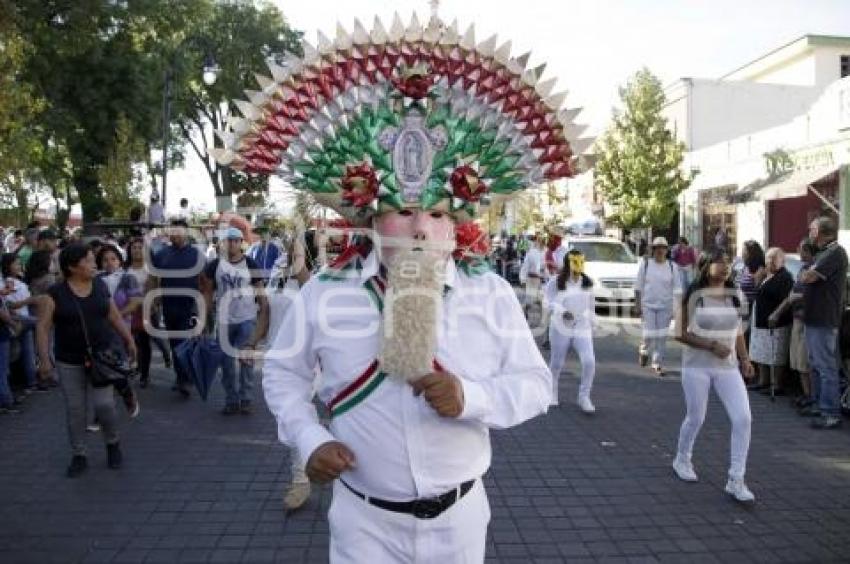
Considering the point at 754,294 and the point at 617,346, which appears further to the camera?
the point at 617,346

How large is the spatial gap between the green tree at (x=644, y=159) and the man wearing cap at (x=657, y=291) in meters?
18.8

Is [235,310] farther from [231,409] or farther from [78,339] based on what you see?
[78,339]

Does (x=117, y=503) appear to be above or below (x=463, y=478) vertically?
below

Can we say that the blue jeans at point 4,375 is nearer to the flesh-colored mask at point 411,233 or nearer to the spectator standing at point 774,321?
the flesh-colored mask at point 411,233

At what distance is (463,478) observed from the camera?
8.59ft

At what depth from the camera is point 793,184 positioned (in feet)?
67.1

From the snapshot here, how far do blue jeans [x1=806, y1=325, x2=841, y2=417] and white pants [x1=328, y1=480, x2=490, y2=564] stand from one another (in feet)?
21.5

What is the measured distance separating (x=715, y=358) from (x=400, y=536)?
408 cm

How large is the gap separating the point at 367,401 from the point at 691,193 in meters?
31.5

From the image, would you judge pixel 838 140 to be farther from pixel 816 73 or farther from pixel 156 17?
pixel 156 17

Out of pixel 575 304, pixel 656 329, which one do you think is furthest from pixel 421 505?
pixel 656 329

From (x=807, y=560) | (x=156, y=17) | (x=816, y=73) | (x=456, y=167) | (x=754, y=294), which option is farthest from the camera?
(x=816, y=73)

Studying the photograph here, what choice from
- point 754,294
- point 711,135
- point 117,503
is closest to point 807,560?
point 117,503

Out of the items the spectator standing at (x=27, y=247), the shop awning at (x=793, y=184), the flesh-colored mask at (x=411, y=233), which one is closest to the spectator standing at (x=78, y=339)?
the flesh-colored mask at (x=411, y=233)
